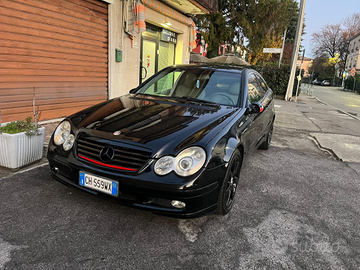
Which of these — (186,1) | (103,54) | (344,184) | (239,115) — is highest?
(186,1)

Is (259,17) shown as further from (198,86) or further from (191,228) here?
(191,228)

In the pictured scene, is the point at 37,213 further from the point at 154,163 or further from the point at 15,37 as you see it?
the point at 15,37

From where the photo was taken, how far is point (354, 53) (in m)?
59.9

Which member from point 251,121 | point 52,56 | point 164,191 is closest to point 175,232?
point 164,191

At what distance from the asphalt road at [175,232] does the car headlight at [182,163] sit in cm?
59

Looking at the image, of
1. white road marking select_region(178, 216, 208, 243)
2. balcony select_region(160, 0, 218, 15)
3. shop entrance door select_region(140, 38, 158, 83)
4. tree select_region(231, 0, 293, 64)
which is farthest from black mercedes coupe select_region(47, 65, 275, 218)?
tree select_region(231, 0, 293, 64)

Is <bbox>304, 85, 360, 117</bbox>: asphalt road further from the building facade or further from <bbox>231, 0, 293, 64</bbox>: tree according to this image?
the building facade

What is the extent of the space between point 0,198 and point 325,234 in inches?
122

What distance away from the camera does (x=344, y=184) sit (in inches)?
150

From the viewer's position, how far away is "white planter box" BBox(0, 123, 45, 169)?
3.27 m

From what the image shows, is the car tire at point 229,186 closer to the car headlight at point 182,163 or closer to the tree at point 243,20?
the car headlight at point 182,163

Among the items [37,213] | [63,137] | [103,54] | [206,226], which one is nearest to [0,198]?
[37,213]

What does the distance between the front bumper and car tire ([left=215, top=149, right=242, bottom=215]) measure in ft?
0.34

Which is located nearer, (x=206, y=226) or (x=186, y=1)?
(x=206, y=226)
